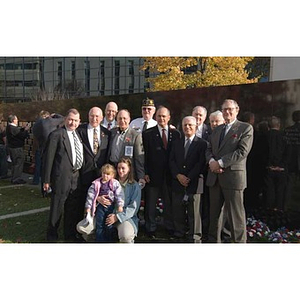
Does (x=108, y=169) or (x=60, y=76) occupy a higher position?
(x=60, y=76)

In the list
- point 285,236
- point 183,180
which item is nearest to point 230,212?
point 183,180

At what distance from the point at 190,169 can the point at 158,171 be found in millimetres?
517

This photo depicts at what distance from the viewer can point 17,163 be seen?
31.2 ft

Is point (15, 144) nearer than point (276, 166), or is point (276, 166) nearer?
point (276, 166)

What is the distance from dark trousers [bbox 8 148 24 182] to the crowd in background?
4893mm

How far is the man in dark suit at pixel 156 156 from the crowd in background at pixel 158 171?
1 cm

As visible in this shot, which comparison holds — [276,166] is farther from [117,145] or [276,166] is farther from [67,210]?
[67,210]

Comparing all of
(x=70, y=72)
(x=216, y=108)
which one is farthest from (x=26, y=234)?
(x=70, y=72)

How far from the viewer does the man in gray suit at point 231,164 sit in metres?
4.29

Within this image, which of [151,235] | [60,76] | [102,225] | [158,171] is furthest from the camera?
[60,76]

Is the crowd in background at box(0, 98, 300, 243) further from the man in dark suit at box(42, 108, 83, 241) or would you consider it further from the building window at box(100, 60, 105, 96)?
the building window at box(100, 60, 105, 96)

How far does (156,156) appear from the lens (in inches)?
197

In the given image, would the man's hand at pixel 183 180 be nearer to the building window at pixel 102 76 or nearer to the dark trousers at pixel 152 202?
the dark trousers at pixel 152 202

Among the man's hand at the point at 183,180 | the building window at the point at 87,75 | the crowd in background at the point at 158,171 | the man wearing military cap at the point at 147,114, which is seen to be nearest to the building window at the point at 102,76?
the building window at the point at 87,75
